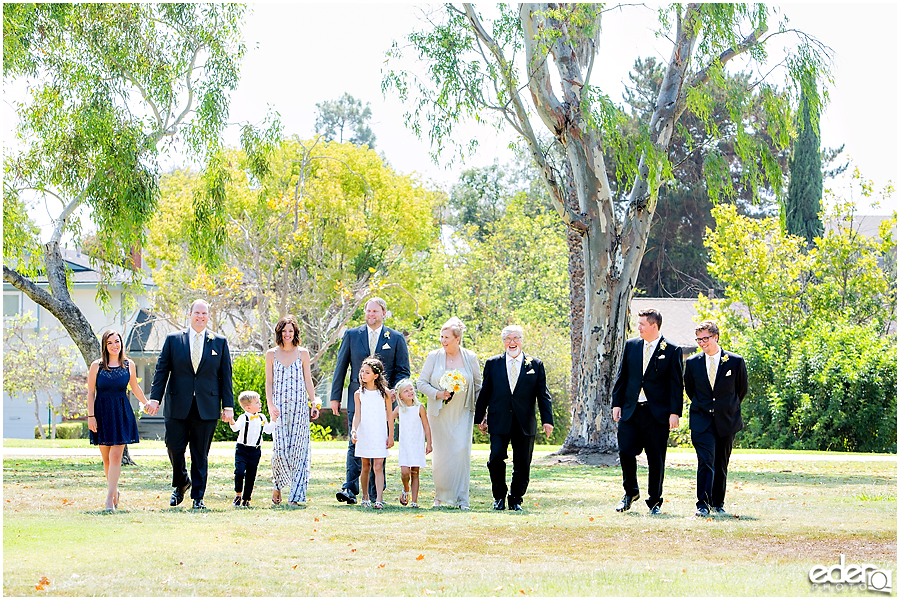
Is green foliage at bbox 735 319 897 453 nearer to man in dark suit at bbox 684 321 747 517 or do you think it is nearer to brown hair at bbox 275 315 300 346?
man in dark suit at bbox 684 321 747 517

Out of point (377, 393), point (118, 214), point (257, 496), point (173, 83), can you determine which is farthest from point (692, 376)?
point (173, 83)

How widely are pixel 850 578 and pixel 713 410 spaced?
3.83m

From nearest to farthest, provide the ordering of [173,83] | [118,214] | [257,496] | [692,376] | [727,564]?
[727,564]
[692,376]
[257,496]
[118,214]
[173,83]

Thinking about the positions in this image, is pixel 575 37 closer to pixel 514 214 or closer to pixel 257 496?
pixel 257 496

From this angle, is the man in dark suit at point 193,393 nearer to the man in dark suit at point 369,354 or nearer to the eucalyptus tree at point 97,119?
the man in dark suit at point 369,354

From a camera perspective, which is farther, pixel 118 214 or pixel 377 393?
pixel 118 214

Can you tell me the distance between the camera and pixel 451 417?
1127cm

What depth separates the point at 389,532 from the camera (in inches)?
356

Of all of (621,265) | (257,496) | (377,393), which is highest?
(621,265)

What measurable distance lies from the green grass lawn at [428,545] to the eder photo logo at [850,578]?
142mm

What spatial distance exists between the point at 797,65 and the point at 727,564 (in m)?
12.9

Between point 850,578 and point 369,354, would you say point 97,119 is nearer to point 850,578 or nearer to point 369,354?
point 369,354

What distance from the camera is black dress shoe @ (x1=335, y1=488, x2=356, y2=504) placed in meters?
11.6

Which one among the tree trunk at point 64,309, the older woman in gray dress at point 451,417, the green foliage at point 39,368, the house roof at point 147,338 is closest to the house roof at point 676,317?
the house roof at point 147,338
